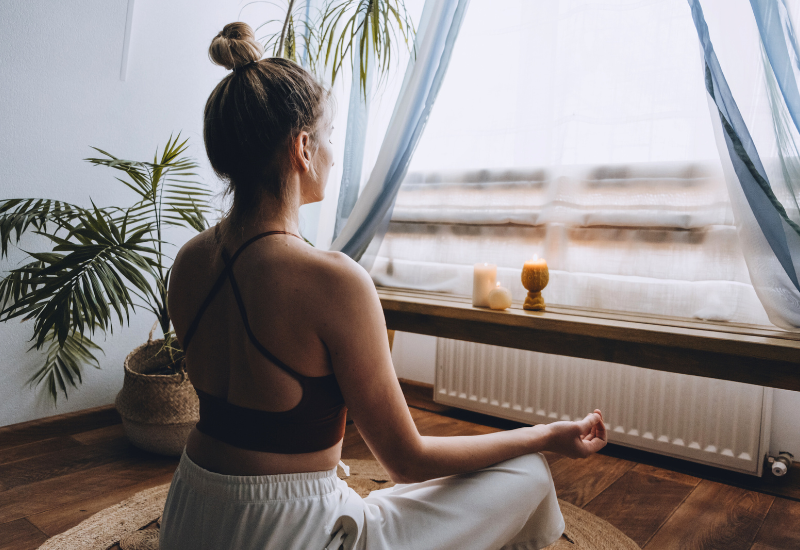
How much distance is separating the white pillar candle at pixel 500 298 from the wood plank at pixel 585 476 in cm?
55

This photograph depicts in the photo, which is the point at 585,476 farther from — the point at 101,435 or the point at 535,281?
the point at 101,435

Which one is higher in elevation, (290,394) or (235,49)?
(235,49)

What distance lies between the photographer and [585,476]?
5.76 ft

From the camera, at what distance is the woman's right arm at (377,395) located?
0.71 meters

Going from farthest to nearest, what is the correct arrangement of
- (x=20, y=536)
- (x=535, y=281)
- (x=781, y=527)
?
(x=535, y=281) < (x=781, y=527) < (x=20, y=536)

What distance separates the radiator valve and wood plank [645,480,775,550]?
0.08m

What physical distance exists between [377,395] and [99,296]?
42.1 inches

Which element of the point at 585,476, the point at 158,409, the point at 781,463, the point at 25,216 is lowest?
the point at 585,476

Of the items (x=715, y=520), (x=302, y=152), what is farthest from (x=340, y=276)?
(x=715, y=520)

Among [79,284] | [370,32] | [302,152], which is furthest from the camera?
[370,32]

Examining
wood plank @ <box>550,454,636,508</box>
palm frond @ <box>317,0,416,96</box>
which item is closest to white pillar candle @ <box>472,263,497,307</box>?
wood plank @ <box>550,454,636,508</box>

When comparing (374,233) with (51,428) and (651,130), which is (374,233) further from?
(51,428)

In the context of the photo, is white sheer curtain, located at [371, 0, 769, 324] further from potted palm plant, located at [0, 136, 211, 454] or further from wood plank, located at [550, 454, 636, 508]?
potted palm plant, located at [0, 136, 211, 454]

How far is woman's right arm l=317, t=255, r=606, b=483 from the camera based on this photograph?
708 millimetres
